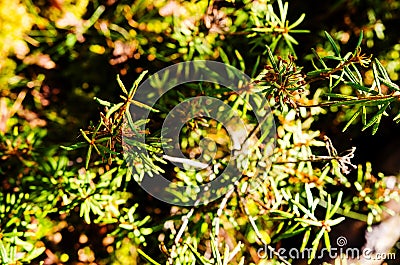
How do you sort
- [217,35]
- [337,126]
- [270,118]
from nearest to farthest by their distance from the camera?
[270,118] → [217,35] → [337,126]

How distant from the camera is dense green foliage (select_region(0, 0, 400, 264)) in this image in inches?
40.7

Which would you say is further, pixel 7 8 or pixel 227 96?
pixel 7 8

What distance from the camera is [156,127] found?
3.44 ft

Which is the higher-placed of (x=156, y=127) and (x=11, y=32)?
(x=11, y=32)

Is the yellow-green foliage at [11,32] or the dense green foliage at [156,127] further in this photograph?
the yellow-green foliage at [11,32]

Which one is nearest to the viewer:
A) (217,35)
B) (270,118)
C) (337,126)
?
(270,118)

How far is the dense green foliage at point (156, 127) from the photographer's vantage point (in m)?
1.03

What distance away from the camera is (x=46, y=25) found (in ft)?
4.11

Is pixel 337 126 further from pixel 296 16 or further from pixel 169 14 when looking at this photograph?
pixel 169 14

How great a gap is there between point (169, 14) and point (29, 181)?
0.61 meters

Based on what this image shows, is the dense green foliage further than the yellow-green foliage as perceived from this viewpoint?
No

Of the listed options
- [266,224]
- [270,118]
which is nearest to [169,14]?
[270,118]

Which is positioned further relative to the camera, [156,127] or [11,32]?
[11,32]

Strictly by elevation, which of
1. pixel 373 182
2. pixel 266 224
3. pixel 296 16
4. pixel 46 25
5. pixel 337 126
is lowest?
pixel 266 224
